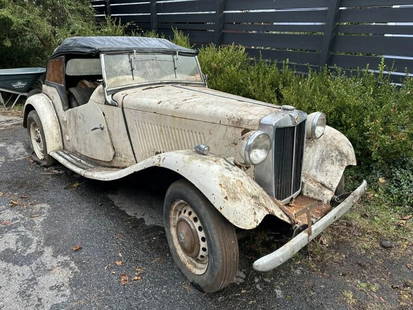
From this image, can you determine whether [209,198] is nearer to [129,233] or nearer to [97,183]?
[129,233]

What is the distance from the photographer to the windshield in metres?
3.39

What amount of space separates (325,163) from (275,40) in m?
3.86

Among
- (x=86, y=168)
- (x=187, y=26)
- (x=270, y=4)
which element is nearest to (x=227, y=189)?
(x=86, y=168)

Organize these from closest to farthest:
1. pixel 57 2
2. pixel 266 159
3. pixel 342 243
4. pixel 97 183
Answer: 1. pixel 266 159
2. pixel 342 243
3. pixel 97 183
4. pixel 57 2

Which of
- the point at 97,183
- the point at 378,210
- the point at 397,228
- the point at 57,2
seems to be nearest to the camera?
the point at 397,228

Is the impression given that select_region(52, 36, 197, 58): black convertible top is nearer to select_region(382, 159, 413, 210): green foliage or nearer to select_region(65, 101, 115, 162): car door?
select_region(65, 101, 115, 162): car door

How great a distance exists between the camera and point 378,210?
11.7 feet

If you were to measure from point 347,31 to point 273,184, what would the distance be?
12.2 ft

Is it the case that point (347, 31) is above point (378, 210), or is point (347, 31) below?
above

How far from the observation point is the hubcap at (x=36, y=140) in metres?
4.67

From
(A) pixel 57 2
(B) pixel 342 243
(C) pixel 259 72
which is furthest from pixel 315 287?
(A) pixel 57 2

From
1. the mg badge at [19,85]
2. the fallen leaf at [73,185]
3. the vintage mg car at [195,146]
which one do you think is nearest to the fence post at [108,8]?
the mg badge at [19,85]

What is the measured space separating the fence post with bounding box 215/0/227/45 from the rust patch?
5176 mm

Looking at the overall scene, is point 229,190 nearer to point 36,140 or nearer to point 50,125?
point 50,125
